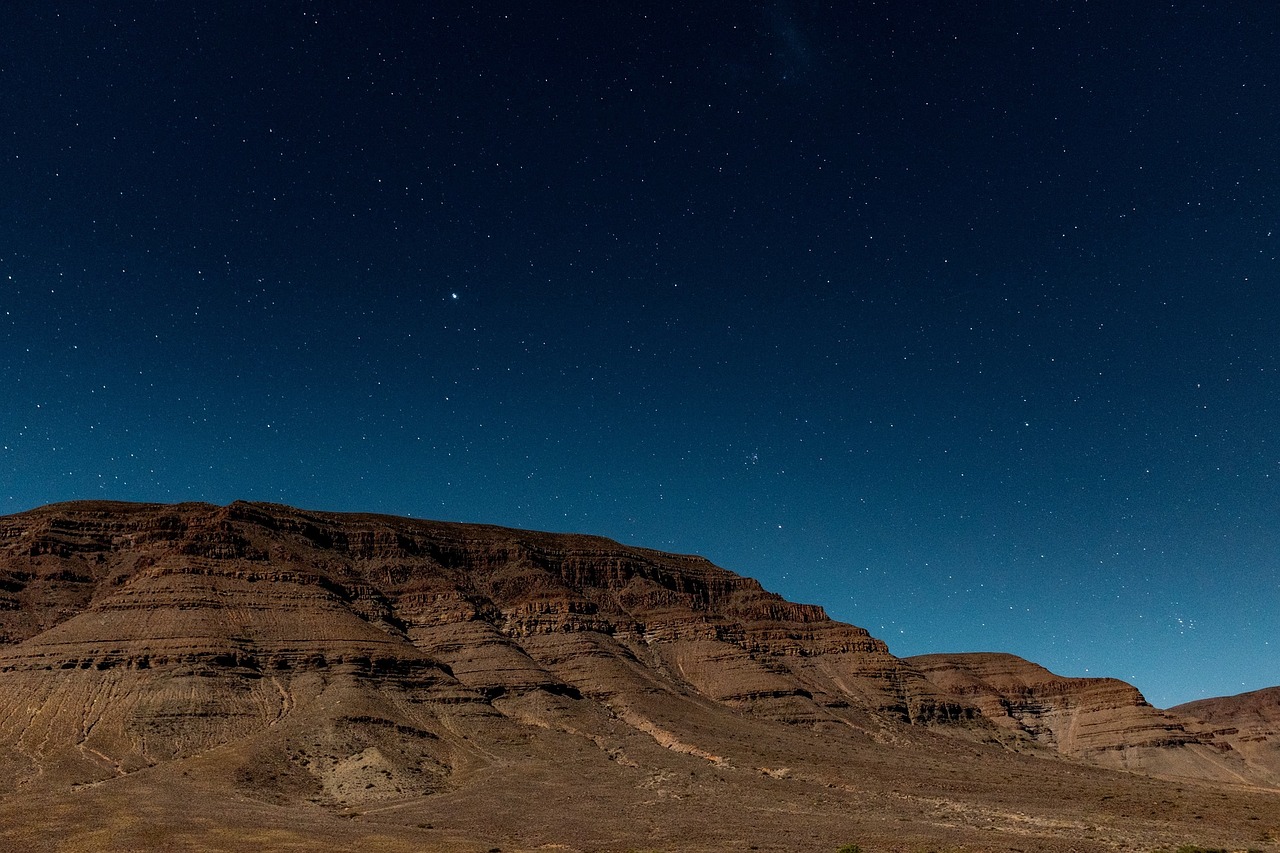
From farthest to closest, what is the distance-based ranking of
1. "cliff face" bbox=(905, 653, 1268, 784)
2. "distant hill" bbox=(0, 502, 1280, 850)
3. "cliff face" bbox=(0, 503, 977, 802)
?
1. "cliff face" bbox=(905, 653, 1268, 784)
2. "cliff face" bbox=(0, 503, 977, 802)
3. "distant hill" bbox=(0, 502, 1280, 850)

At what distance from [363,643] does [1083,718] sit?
438 feet

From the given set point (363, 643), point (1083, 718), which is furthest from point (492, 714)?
point (1083, 718)

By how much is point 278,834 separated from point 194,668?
139 feet

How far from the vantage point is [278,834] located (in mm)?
45594

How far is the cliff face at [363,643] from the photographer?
236 ft

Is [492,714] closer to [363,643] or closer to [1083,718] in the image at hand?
[363,643]

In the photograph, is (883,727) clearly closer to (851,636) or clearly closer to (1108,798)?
(851,636)

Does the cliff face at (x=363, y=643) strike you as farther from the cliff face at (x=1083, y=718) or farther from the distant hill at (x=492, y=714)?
the cliff face at (x=1083, y=718)

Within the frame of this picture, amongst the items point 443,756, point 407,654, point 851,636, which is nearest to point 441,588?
point 407,654

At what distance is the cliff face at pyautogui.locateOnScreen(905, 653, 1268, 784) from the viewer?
442 feet

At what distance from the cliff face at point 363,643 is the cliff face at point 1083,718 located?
27518 millimetres

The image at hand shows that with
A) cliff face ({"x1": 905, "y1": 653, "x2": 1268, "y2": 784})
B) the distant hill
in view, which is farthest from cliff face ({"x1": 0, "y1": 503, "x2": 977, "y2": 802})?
cliff face ({"x1": 905, "y1": 653, "x2": 1268, "y2": 784})

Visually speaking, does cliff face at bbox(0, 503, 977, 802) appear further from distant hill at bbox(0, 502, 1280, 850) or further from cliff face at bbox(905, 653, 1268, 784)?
cliff face at bbox(905, 653, 1268, 784)

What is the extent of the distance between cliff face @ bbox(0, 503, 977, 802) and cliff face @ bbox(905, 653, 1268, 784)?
27.5 m
